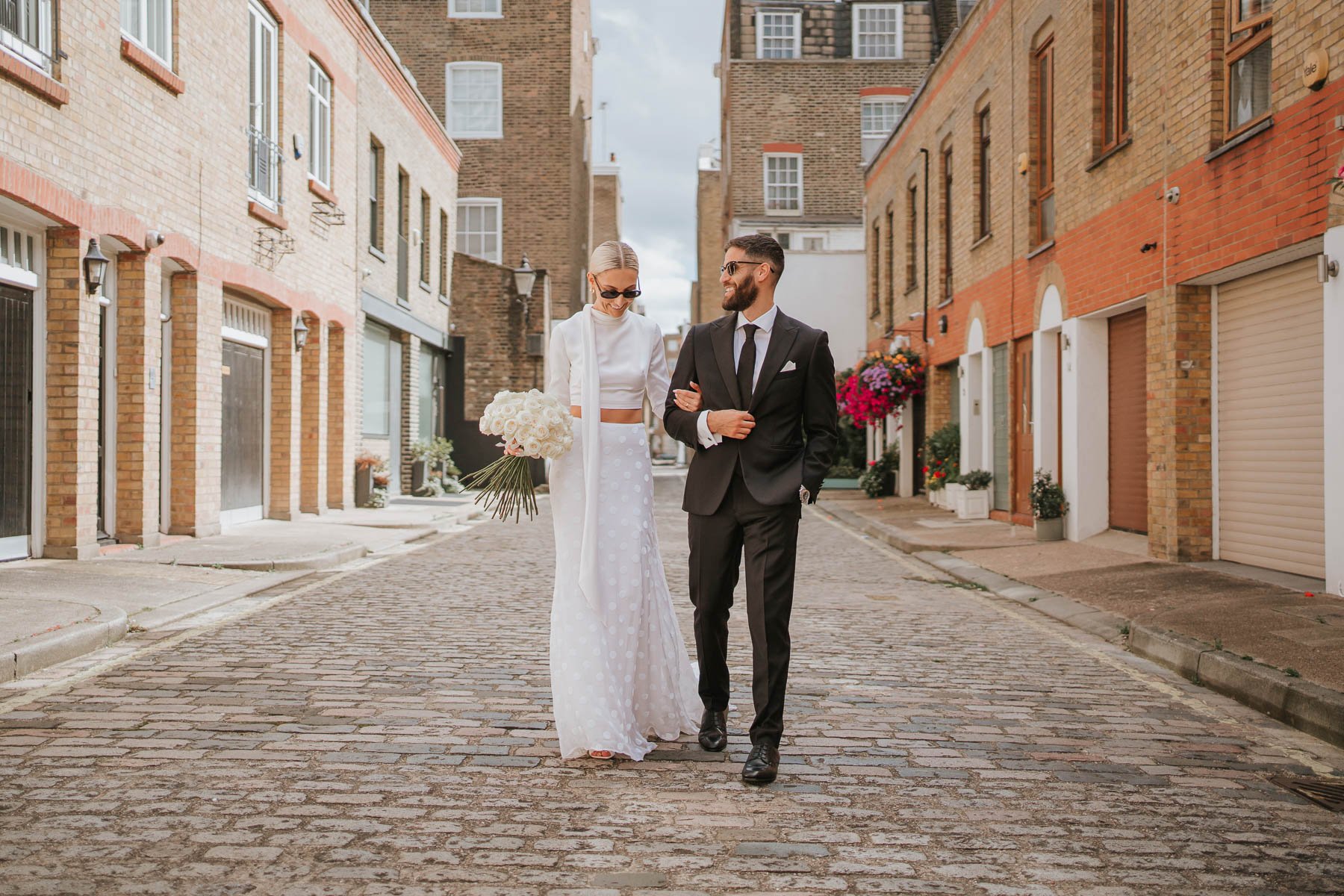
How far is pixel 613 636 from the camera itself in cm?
438

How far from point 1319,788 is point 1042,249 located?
1128cm

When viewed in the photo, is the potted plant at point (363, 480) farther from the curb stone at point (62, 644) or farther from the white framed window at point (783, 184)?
the white framed window at point (783, 184)

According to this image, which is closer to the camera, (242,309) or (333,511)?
(242,309)

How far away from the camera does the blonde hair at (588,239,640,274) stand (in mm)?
4328

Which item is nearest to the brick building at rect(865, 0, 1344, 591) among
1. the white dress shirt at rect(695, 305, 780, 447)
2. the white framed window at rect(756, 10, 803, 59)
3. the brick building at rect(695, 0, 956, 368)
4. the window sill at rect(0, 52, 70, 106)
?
the white dress shirt at rect(695, 305, 780, 447)

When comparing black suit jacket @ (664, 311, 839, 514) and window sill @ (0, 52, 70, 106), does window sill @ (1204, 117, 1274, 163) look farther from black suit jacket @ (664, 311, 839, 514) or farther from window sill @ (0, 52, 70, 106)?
window sill @ (0, 52, 70, 106)

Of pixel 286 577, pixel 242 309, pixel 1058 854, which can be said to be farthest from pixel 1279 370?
pixel 242 309

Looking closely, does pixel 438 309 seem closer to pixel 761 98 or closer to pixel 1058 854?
pixel 761 98

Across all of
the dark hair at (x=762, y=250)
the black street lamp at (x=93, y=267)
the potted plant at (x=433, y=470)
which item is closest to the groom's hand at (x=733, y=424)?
the dark hair at (x=762, y=250)

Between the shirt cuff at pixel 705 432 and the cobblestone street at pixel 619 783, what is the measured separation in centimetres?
123

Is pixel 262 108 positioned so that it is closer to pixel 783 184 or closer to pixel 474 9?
pixel 474 9

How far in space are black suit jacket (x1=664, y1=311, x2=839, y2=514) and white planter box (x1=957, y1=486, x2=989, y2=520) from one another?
1321cm

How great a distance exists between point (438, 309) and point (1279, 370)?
64.6 ft

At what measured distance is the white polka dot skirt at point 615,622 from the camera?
14.1 feet
